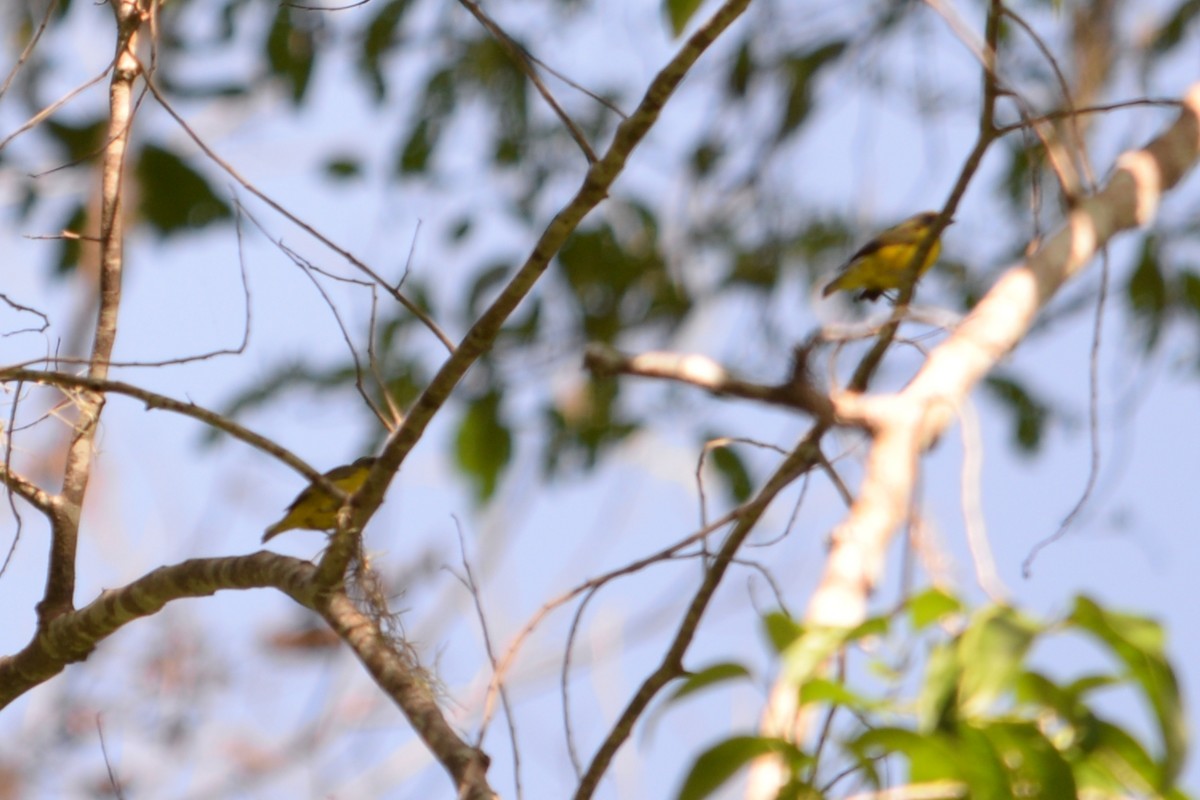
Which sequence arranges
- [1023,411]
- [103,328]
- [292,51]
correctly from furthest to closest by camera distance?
[1023,411] < [292,51] < [103,328]

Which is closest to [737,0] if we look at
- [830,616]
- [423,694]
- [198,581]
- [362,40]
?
[830,616]

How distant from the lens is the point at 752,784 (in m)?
1.32

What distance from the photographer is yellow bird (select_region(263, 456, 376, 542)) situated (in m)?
4.79

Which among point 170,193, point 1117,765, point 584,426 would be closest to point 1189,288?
point 584,426

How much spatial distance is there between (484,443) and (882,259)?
8.75 ft

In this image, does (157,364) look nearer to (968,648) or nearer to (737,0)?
(737,0)

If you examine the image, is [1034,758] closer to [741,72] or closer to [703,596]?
[703,596]

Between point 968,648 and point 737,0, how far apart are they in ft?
3.21

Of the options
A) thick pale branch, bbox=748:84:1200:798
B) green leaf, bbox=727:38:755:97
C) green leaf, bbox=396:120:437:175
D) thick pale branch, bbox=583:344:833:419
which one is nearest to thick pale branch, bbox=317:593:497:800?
thick pale branch, bbox=748:84:1200:798

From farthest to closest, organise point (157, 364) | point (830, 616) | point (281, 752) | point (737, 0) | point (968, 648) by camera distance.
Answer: point (281, 752), point (157, 364), point (737, 0), point (830, 616), point (968, 648)

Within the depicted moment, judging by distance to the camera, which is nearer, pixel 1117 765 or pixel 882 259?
pixel 1117 765

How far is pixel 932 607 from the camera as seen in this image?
1.02 m

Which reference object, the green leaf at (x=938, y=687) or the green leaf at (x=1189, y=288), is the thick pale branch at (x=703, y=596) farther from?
the green leaf at (x=1189, y=288)

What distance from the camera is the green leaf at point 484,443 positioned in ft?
22.1
